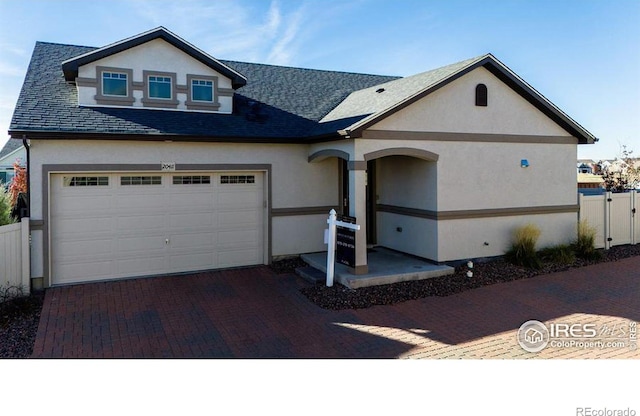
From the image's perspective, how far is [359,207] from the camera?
9727mm

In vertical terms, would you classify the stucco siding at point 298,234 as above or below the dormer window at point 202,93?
below

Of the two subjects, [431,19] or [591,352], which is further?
[431,19]

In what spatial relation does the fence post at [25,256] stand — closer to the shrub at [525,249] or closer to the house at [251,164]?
the house at [251,164]

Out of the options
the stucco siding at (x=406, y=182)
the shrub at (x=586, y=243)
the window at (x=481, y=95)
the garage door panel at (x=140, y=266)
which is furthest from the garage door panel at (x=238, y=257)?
the shrub at (x=586, y=243)

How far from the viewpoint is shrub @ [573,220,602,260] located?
467 inches

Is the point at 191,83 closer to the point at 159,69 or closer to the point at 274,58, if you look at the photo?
the point at 159,69

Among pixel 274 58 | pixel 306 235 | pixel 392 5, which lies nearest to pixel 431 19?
pixel 392 5

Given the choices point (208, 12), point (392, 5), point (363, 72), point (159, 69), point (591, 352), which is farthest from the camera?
point (363, 72)

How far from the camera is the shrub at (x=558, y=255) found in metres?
11.4

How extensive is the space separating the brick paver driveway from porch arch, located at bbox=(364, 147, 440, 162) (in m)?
3.15

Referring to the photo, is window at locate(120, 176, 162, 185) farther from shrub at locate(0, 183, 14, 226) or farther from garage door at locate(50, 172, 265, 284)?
shrub at locate(0, 183, 14, 226)

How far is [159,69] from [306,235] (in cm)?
549

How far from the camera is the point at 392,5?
9.38 meters

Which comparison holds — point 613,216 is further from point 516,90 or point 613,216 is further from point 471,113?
point 471,113
